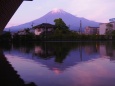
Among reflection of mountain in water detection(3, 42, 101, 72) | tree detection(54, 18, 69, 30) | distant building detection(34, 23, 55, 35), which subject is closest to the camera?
reflection of mountain in water detection(3, 42, 101, 72)

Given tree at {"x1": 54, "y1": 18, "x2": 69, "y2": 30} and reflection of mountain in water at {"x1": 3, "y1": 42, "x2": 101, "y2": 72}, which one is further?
tree at {"x1": 54, "y1": 18, "x2": 69, "y2": 30}

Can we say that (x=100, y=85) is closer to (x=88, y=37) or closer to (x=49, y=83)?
(x=49, y=83)

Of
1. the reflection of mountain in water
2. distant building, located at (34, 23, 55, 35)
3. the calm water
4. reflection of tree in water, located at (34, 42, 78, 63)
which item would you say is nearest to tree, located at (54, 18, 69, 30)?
distant building, located at (34, 23, 55, 35)

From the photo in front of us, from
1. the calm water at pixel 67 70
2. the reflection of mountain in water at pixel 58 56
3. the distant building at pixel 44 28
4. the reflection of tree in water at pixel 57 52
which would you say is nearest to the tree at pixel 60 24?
the distant building at pixel 44 28

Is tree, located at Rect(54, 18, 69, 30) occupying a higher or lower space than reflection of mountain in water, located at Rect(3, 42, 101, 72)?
higher

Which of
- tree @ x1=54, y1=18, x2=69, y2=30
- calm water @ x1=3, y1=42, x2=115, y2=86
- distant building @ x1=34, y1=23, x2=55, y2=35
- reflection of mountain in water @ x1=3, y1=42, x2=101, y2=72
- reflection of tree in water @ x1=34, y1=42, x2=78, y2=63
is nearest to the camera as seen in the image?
calm water @ x1=3, y1=42, x2=115, y2=86

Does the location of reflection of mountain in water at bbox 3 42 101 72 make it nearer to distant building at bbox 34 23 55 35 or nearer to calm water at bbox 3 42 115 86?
calm water at bbox 3 42 115 86

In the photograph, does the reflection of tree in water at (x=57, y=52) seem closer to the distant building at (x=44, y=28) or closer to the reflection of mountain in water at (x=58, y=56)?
the reflection of mountain in water at (x=58, y=56)

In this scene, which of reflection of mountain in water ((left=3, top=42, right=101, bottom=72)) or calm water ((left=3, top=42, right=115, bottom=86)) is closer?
calm water ((left=3, top=42, right=115, bottom=86))

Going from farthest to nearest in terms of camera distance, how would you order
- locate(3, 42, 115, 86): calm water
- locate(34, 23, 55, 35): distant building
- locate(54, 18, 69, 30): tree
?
1. locate(34, 23, 55, 35): distant building
2. locate(54, 18, 69, 30): tree
3. locate(3, 42, 115, 86): calm water

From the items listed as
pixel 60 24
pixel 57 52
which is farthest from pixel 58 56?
pixel 60 24

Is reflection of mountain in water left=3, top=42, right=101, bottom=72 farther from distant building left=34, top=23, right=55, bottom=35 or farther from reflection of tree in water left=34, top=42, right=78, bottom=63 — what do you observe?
distant building left=34, top=23, right=55, bottom=35

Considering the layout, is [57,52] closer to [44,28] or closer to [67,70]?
[67,70]

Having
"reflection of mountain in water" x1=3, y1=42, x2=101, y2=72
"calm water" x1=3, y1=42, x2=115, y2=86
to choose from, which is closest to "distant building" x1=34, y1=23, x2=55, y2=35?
"reflection of mountain in water" x1=3, y1=42, x2=101, y2=72
